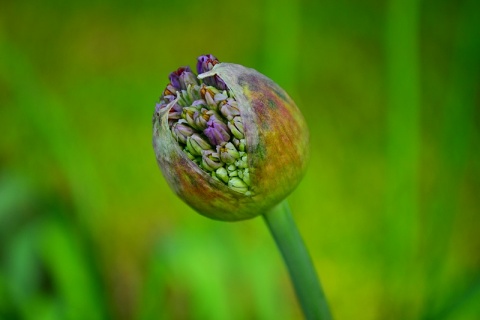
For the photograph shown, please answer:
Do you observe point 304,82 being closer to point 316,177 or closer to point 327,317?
point 316,177

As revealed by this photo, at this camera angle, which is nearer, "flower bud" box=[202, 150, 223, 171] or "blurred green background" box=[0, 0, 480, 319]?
"flower bud" box=[202, 150, 223, 171]

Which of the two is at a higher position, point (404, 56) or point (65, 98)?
point (65, 98)

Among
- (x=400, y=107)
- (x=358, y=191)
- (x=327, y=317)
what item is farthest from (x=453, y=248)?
(x=327, y=317)

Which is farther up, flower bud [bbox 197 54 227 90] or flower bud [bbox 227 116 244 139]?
flower bud [bbox 197 54 227 90]

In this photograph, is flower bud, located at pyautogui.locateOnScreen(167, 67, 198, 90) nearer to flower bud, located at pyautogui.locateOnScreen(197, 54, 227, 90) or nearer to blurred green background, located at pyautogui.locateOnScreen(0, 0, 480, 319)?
flower bud, located at pyautogui.locateOnScreen(197, 54, 227, 90)

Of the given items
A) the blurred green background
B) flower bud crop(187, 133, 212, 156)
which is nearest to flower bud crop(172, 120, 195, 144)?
flower bud crop(187, 133, 212, 156)

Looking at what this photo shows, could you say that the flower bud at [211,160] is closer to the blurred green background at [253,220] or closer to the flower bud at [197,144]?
the flower bud at [197,144]

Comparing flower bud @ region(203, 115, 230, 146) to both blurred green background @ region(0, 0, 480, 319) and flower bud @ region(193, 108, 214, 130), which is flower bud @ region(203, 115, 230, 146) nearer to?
flower bud @ region(193, 108, 214, 130)

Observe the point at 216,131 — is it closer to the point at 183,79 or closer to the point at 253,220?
the point at 183,79
